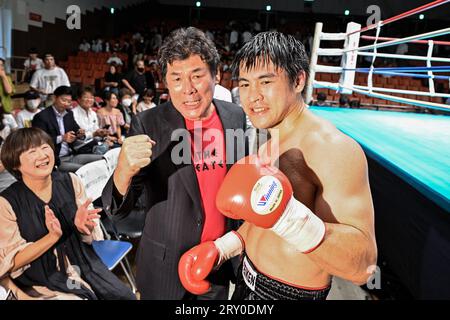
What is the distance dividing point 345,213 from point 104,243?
60.7 inches

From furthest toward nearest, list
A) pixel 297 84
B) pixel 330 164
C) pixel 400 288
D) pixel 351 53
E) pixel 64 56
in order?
pixel 64 56 < pixel 351 53 < pixel 400 288 < pixel 297 84 < pixel 330 164

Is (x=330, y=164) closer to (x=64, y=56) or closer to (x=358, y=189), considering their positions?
(x=358, y=189)

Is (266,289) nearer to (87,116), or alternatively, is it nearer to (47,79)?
(87,116)

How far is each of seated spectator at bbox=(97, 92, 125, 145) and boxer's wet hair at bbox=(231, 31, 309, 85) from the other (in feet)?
10.5

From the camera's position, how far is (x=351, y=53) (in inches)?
132

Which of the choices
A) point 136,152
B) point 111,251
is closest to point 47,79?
point 111,251

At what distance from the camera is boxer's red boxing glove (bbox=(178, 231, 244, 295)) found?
961mm

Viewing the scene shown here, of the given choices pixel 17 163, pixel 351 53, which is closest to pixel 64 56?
pixel 351 53

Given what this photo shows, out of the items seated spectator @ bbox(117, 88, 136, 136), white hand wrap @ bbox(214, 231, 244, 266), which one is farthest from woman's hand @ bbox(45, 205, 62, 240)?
seated spectator @ bbox(117, 88, 136, 136)

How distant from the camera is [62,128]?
2.96m

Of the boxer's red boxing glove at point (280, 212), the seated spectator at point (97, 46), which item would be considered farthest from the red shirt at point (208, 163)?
the seated spectator at point (97, 46)

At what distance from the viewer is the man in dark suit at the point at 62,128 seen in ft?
9.30

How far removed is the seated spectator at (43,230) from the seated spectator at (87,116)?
2043mm
